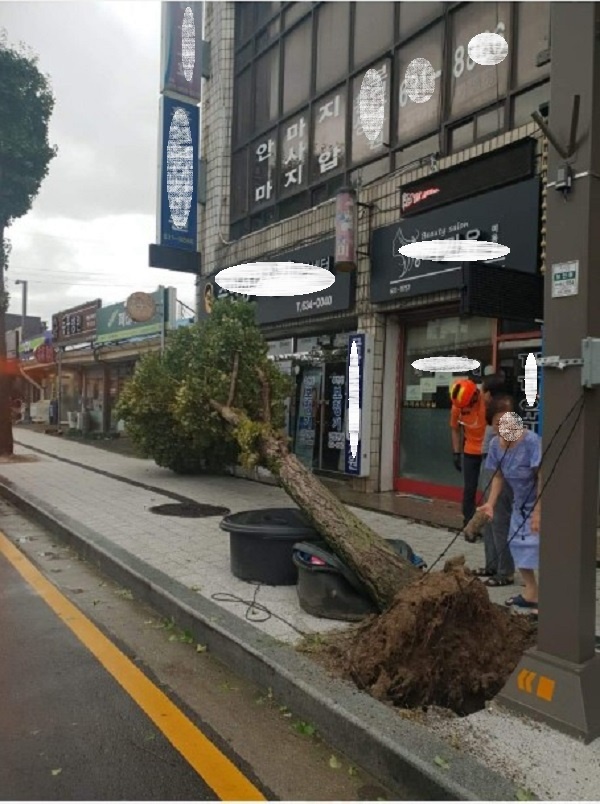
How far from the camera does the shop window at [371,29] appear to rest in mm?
10617

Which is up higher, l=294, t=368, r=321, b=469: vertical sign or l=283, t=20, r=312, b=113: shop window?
l=283, t=20, r=312, b=113: shop window

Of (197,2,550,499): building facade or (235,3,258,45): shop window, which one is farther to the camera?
(235,3,258,45): shop window


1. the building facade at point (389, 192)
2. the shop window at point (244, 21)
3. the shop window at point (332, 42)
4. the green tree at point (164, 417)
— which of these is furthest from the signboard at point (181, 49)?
the green tree at point (164, 417)

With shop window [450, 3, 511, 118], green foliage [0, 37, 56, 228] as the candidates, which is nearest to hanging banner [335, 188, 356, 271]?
shop window [450, 3, 511, 118]

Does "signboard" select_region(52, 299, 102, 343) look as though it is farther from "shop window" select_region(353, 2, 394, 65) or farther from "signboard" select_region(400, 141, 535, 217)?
"signboard" select_region(400, 141, 535, 217)

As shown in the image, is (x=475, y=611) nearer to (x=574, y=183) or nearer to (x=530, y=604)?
(x=530, y=604)

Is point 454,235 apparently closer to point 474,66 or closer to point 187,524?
point 474,66

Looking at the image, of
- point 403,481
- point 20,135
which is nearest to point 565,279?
point 403,481

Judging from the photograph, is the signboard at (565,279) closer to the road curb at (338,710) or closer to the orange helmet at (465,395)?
the road curb at (338,710)

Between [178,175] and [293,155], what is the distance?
2.90 metres

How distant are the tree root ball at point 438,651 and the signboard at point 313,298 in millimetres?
7478

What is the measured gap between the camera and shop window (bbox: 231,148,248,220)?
1471 cm

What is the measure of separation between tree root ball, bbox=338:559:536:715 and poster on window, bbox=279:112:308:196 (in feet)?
34.0

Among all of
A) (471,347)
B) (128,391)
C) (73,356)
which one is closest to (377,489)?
(471,347)
